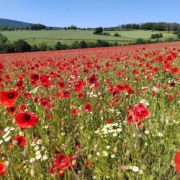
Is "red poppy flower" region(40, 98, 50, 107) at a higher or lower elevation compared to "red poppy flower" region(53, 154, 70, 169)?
lower

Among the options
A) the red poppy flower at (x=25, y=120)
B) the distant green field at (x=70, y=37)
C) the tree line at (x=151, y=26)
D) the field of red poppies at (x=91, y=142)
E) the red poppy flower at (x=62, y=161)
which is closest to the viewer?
the red poppy flower at (x=62, y=161)

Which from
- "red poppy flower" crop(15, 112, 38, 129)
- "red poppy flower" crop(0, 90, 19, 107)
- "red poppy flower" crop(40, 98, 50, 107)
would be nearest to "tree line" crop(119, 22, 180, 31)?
"red poppy flower" crop(40, 98, 50, 107)

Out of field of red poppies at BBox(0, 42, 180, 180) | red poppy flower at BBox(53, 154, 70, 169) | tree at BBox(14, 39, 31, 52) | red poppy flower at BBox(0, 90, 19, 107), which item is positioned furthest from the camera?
tree at BBox(14, 39, 31, 52)

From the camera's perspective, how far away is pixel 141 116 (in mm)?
1916

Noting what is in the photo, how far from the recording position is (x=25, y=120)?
1894 millimetres

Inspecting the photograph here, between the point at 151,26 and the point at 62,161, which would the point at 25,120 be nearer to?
the point at 62,161

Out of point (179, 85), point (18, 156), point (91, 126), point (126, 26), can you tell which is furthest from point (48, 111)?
point (126, 26)

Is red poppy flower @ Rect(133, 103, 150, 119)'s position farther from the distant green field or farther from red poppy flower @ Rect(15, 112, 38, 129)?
the distant green field

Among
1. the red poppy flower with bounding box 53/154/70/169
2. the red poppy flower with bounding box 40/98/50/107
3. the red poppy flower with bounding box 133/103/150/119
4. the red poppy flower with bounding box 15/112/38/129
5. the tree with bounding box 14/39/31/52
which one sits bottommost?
the tree with bounding box 14/39/31/52

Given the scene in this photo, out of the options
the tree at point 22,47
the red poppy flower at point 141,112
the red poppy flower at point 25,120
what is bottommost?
the tree at point 22,47

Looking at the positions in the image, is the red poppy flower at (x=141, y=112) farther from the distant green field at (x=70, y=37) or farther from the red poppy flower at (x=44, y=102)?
the distant green field at (x=70, y=37)

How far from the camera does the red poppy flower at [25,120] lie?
184cm

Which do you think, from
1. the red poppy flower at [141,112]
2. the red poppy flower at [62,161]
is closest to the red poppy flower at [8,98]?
the red poppy flower at [62,161]

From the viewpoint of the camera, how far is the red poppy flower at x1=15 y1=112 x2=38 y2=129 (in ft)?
6.03
